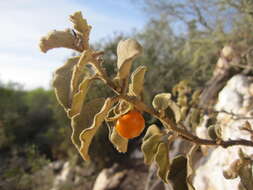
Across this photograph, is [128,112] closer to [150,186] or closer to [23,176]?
[150,186]

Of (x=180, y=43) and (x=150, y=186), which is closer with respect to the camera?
(x=150, y=186)

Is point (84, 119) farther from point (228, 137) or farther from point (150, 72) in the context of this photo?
point (150, 72)

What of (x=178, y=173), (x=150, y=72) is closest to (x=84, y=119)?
(x=178, y=173)

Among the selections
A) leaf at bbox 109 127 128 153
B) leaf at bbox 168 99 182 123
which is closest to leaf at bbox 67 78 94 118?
leaf at bbox 109 127 128 153

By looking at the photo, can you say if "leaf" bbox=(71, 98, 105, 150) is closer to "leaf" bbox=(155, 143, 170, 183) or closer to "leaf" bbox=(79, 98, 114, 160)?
"leaf" bbox=(79, 98, 114, 160)

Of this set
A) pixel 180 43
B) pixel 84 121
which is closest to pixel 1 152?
pixel 180 43

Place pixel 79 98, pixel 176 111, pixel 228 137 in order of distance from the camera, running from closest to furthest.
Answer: pixel 79 98 → pixel 176 111 → pixel 228 137
